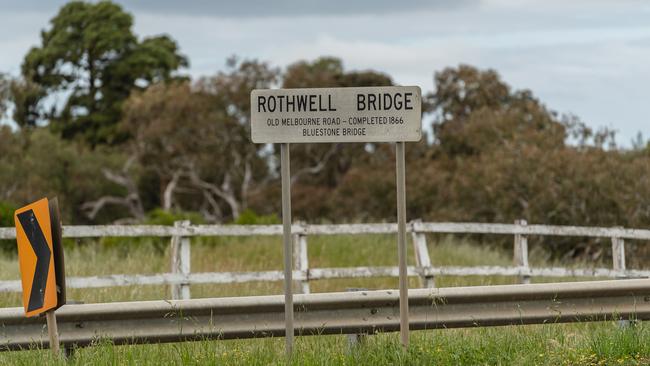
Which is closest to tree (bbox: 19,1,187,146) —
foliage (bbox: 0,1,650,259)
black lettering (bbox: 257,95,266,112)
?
foliage (bbox: 0,1,650,259)

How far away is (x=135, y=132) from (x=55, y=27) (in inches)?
487

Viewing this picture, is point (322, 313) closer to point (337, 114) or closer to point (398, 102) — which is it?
point (337, 114)

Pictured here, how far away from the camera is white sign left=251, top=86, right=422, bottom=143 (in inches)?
339

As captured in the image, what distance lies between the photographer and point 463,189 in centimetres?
3600

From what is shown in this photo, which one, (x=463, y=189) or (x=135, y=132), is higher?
(x=135, y=132)

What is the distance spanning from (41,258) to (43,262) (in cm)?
4

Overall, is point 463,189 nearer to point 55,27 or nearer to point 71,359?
point 71,359

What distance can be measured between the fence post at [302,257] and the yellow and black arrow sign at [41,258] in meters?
7.49

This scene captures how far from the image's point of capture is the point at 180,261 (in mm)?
15070

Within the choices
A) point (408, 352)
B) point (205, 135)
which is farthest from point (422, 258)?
point (205, 135)

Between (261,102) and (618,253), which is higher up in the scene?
(261,102)

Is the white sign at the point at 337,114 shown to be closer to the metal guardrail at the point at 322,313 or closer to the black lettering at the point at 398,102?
the black lettering at the point at 398,102

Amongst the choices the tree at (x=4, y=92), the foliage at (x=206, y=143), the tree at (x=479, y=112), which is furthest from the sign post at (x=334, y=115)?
the tree at (x=4, y=92)

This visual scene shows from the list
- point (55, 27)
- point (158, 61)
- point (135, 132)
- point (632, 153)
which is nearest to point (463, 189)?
point (632, 153)
